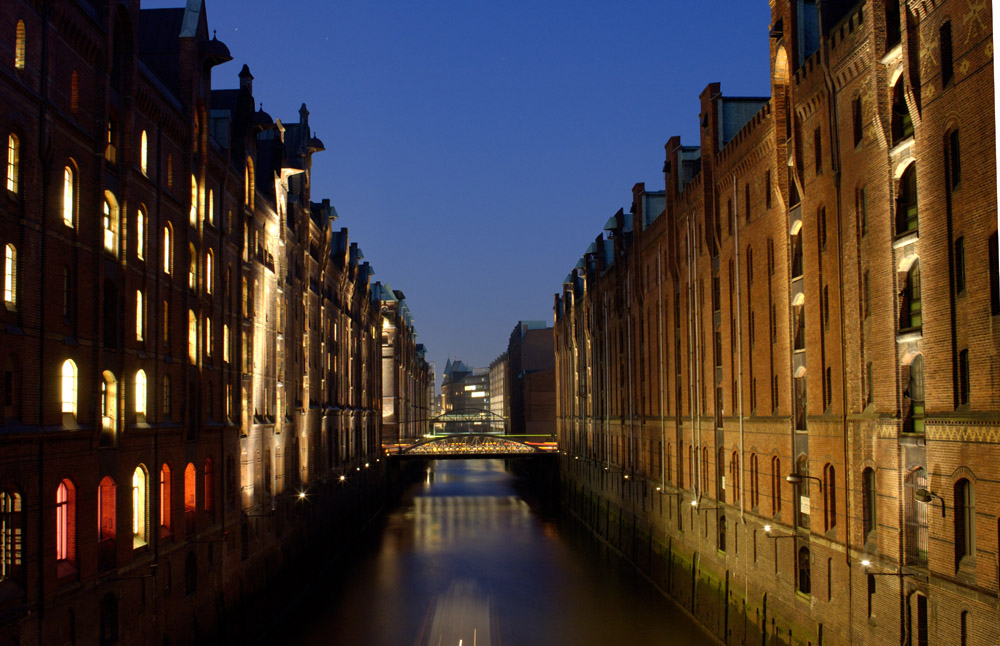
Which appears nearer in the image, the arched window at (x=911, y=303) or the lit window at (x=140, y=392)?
the arched window at (x=911, y=303)

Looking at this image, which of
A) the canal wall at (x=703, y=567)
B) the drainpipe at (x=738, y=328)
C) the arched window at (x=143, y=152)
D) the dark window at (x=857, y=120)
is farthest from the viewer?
the drainpipe at (x=738, y=328)

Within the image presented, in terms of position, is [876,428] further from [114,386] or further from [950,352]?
[114,386]

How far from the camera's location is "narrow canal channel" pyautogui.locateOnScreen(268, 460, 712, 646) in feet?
123

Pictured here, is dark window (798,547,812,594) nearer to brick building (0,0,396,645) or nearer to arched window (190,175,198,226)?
brick building (0,0,396,645)

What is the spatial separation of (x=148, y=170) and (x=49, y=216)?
7115mm

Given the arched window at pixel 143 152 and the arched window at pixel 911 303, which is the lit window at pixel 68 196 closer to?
the arched window at pixel 143 152

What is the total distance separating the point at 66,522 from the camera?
20.9m

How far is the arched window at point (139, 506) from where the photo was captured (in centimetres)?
2532

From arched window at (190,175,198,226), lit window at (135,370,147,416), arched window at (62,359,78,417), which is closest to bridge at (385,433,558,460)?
arched window at (190,175,198,226)

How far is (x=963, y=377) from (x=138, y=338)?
2054 cm

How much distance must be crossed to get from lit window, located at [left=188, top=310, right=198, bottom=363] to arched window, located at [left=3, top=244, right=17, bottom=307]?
474 inches

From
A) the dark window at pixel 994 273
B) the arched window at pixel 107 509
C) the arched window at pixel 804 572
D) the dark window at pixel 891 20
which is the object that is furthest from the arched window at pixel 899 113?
→ the arched window at pixel 107 509

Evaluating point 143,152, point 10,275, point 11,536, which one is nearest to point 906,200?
point 10,275

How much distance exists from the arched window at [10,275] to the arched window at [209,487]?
14.3 meters
